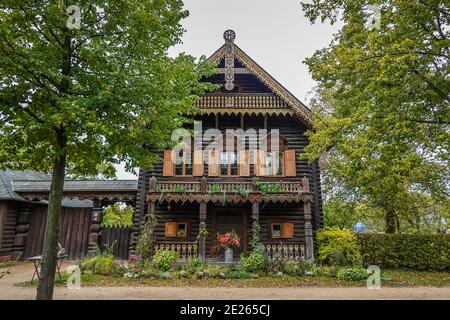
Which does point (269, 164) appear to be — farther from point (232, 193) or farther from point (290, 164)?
point (232, 193)

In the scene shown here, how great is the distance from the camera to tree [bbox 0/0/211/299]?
18.6ft

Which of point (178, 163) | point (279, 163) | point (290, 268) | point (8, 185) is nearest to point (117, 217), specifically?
point (8, 185)

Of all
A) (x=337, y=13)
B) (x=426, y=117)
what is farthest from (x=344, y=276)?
(x=337, y=13)

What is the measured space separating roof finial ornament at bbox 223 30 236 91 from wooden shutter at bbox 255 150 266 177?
376 centimetres

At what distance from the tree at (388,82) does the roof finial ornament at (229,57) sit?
18.7 feet

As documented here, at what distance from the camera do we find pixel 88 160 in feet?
21.0

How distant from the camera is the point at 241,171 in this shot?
1530 cm

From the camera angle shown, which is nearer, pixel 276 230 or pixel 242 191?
pixel 242 191

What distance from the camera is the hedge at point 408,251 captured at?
13273mm

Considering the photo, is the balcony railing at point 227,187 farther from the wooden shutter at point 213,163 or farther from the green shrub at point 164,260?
the green shrub at point 164,260

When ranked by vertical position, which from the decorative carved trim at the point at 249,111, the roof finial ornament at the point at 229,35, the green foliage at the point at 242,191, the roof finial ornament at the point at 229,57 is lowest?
the green foliage at the point at 242,191

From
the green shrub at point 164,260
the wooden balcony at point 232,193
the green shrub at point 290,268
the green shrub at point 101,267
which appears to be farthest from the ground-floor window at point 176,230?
the green shrub at point 290,268

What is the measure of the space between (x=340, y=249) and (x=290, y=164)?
4811mm

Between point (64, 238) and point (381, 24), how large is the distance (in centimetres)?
1709
